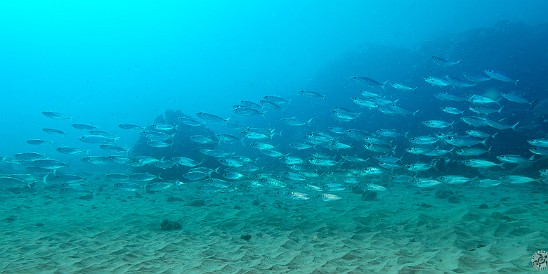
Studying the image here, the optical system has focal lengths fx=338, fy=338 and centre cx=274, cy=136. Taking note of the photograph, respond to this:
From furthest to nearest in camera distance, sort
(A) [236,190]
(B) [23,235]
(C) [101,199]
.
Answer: (A) [236,190]
(C) [101,199]
(B) [23,235]

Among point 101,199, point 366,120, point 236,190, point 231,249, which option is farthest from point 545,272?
point 366,120

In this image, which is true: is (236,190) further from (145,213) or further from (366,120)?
(366,120)

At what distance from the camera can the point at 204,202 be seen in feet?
39.0

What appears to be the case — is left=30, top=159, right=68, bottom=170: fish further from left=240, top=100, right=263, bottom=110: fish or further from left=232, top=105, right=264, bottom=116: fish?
left=240, top=100, right=263, bottom=110: fish

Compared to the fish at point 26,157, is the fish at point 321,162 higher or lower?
higher

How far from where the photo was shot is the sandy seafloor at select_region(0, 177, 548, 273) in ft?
19.0

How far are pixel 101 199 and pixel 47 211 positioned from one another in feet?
7.70

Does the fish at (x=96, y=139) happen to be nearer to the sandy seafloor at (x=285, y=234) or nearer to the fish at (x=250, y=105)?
the sandy seafloor at (x=285, y=234)
